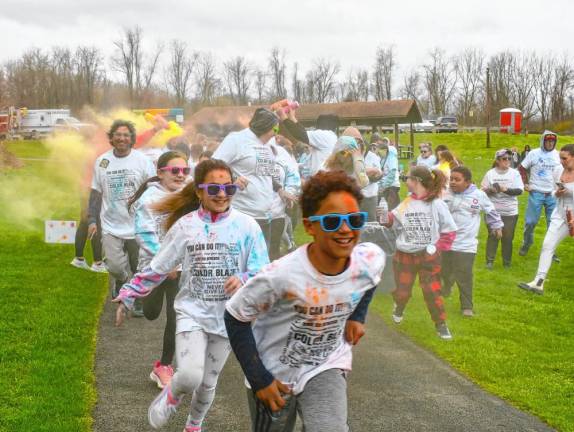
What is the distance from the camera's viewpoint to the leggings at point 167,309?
5.53 metres

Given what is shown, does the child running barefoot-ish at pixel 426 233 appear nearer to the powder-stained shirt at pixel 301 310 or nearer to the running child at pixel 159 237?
the running child at pixel 159 237

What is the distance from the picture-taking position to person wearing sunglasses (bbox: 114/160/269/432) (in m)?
4.46

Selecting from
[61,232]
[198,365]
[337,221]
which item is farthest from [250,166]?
[61,232]

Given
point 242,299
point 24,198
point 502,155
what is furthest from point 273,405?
point 24,198

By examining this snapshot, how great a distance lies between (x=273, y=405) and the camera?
3.28 metres

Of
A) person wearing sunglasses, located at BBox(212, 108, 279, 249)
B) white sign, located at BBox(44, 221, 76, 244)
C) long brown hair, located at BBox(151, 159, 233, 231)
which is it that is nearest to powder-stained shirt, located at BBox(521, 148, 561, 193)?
person wearing sunglasses, located at BBox(212, 108, 279, 249)

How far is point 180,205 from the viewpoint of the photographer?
5.02 meters

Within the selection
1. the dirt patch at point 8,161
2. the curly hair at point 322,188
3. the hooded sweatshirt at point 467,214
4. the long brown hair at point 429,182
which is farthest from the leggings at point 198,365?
the dirt patch at point 8,161

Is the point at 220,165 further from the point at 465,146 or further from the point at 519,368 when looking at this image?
the point at 465,146

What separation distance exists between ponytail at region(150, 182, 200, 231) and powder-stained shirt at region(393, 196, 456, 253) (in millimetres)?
3400

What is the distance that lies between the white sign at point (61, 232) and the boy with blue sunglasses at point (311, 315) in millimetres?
8648

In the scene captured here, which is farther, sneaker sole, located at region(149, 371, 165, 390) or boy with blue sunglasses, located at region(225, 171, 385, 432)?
sneaker sole, located at region(149, 371, 165, 390)

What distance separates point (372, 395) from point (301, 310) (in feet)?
9.00

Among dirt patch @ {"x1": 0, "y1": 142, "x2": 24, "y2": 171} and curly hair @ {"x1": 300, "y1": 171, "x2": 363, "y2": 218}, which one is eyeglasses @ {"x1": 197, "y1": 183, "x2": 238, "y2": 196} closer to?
curly hair @ {"x1": 300, "y1": 171, "x2": 363, "y2": 218}
